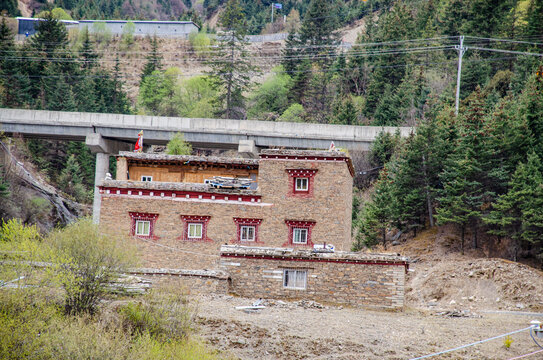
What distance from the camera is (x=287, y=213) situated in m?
43.2

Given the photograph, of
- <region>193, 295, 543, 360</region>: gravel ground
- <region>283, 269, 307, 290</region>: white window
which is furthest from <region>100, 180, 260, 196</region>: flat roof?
<region>193, 295, 543, 360</region>: gravel ground

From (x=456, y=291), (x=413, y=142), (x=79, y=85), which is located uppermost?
(x=79, y=85)

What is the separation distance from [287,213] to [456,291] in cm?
1122

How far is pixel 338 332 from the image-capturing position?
29.5 metres

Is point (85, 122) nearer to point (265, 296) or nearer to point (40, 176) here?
point (40, 176)

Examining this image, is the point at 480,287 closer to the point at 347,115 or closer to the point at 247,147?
the point at 247,147

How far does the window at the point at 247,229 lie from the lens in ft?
141

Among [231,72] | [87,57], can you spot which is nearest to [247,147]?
[231,72]

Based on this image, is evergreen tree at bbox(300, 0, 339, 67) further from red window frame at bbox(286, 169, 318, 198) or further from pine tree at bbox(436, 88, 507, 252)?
red window frame at bbox(286, 169, 318, 198)

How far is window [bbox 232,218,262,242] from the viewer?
141 ft

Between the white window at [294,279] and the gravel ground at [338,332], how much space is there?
5.69ft

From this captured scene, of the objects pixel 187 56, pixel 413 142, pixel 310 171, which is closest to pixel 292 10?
pixel 187 56

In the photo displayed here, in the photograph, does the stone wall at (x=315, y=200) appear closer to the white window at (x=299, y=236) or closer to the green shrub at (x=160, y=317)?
the white window at (x=299, y=236)

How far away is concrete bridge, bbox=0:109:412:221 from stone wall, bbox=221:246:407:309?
116 ft
